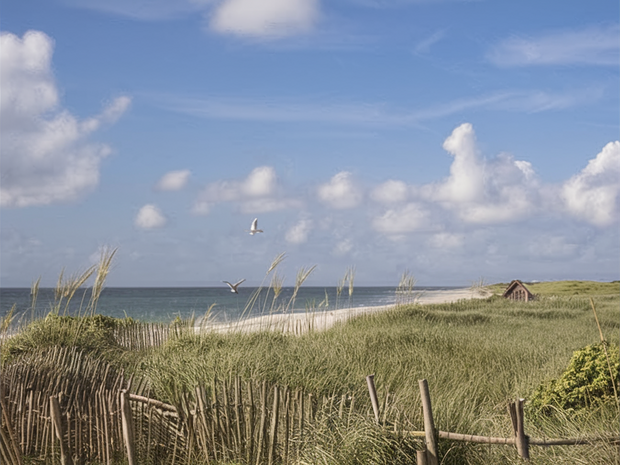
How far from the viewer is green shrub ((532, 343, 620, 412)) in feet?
17.7

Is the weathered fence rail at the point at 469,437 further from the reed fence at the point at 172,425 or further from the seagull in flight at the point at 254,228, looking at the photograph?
the seagull in flight at the point at 254,228

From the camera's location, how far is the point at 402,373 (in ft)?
22.4

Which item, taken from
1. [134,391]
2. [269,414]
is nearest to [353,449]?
[269,414]

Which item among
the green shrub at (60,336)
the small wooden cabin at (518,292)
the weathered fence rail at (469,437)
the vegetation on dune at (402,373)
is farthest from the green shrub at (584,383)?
the small wooden cabin at (518,292)

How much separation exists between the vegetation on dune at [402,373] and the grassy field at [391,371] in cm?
1

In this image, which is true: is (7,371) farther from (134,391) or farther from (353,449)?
(353,449)

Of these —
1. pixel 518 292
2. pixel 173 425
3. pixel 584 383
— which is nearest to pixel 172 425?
pixel 173 425

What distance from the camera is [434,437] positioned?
10.7 ft

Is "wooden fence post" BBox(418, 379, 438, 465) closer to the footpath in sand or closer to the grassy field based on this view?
the grassy field

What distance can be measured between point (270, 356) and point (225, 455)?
1.75 metres

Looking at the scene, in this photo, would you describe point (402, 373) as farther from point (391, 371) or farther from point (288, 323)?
point (288, 323)

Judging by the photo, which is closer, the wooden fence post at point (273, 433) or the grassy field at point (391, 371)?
the grassy field at point (391, 371)

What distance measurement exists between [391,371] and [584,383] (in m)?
2.09

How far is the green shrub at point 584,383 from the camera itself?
539 centimetres
